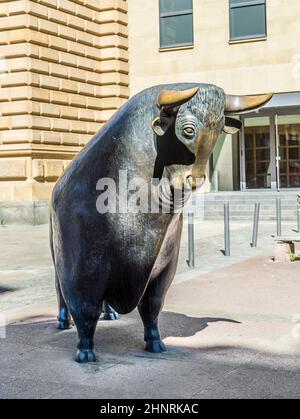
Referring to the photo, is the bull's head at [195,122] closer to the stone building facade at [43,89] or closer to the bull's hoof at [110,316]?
the bull's hoof at [110,316]

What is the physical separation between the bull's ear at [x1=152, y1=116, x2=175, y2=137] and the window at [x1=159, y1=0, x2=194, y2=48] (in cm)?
1939

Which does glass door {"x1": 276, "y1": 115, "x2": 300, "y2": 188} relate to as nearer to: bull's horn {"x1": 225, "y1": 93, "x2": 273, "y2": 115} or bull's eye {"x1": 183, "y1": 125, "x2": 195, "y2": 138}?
bull's horn {"x1": 225, "y1": 93, "x2": 273, "y2": 115}

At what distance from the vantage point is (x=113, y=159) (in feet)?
13.5

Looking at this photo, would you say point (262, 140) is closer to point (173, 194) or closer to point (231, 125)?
point (231, 125)

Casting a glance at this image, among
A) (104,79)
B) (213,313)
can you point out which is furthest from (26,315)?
(104,79)

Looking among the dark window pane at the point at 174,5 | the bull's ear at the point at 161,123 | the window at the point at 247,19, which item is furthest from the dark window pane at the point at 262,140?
the bull's ear at the point at 161,123

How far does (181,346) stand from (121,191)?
139 cm

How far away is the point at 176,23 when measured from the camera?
74.5ft

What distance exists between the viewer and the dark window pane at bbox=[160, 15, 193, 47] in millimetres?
22562

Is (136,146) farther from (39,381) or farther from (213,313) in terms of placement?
(213,313)

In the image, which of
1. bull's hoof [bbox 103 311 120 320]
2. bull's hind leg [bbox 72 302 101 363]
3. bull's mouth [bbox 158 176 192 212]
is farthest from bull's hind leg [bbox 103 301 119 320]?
bull's mouth [bbox 158 176 192 212]

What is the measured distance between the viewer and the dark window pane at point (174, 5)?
74.2ft

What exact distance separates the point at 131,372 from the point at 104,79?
18.1 meters

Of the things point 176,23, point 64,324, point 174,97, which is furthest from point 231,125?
point 176,23
